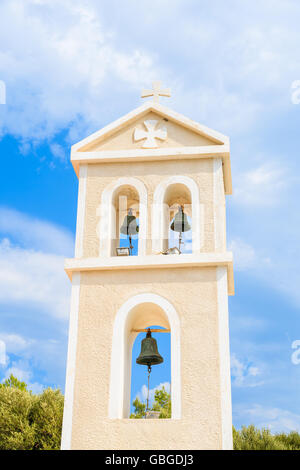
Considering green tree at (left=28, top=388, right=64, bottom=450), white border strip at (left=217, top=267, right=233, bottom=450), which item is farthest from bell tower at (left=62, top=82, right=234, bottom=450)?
green tree at (left=28, top=388, right=64, bottom=450)

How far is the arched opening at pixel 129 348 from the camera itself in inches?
359

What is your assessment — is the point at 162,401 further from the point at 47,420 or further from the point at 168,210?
the point at 168,210

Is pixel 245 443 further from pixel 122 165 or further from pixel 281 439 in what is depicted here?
pixel 122 165

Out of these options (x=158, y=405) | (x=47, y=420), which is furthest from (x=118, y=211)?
(x=158, y=405)

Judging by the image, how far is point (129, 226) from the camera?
11141 mm

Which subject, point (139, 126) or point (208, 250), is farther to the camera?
point (139, 126)

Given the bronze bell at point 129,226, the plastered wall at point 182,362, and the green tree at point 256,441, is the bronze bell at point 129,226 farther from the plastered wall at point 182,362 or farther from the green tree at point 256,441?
the green tree at point 256,441

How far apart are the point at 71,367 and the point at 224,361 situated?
244 centimetres

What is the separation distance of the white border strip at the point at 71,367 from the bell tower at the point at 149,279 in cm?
2

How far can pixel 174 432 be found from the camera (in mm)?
8727

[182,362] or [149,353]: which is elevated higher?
[149,353]

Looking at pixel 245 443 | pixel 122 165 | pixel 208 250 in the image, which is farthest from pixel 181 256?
pixel 245 443
